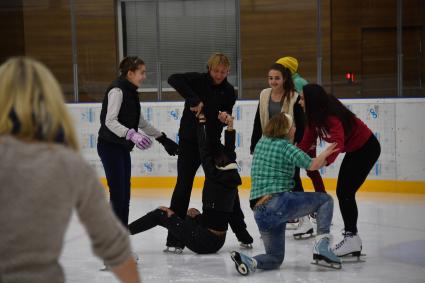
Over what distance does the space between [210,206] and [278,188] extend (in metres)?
0.65

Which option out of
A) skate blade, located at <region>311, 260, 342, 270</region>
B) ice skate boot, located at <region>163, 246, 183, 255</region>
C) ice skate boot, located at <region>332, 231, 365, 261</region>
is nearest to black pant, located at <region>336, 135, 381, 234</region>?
ice skate boot, located at <region>332, 231, 365, 261</region>

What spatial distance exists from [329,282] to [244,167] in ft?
14.0

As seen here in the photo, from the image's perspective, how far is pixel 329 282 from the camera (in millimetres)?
4180

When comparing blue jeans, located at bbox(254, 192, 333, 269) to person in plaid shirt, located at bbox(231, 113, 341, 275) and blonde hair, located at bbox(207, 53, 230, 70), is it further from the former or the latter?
blonde hair, located at bbox(207, 53, 230, 70)

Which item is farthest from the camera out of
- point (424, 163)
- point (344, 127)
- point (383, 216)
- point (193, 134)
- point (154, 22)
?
point (154, 22)

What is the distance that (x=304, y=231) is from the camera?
5574 millimetres

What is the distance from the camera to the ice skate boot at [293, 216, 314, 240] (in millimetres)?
5570

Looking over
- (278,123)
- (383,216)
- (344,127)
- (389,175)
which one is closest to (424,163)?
(389,175)

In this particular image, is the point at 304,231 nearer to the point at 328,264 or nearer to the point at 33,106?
the point at 328,264

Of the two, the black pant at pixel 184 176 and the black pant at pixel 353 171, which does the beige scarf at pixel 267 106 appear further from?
the black pant at pixel 353 171

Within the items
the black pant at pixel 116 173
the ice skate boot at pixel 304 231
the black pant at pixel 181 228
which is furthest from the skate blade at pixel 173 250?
the ice skate boot at pixel 304 231

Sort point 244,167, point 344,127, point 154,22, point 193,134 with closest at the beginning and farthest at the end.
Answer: point 344,127
point 193,134
point 244,167
point 154,22

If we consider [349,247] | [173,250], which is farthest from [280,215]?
[173,250]

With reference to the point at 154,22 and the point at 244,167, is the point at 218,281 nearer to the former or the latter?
the point at 244,167
